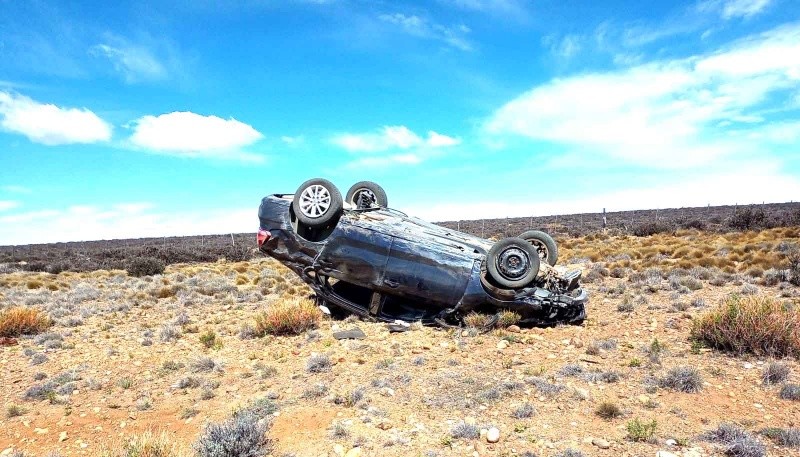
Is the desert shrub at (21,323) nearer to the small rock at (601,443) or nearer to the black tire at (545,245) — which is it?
the black tire at (545,245)

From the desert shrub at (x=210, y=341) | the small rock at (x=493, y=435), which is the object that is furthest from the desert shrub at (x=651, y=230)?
the small rock at (x=493, y=435)

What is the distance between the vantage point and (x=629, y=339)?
27.0ft

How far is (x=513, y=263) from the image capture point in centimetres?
866

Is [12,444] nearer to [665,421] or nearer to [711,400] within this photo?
[665,421]

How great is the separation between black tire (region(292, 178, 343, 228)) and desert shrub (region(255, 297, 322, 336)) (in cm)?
193

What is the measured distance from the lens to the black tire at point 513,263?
8508 mm

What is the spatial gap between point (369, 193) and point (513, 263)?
4.50m

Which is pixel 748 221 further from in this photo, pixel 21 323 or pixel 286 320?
pixel 21 323

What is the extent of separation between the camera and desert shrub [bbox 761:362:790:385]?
237 inches

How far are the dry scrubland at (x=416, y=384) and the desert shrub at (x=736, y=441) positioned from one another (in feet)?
0.06

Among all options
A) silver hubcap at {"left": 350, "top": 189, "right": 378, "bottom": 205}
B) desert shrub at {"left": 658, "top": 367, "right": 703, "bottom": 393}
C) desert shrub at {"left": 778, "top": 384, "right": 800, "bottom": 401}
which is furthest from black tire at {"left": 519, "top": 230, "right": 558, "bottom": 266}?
desert shrub at {"left": 778, "top": 384, "right": 800, "bottom": 401}

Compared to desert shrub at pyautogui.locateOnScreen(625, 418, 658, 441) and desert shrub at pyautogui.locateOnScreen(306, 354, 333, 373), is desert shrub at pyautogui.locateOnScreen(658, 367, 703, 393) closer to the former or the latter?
desert shrub at pyautogui.locateOnScreen(625, 418, 658, 441)

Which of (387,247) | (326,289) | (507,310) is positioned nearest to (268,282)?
(326,289)

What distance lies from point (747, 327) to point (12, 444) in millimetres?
10029
